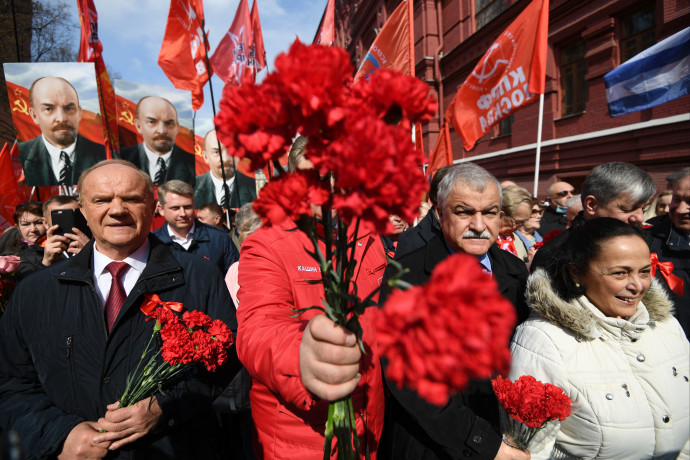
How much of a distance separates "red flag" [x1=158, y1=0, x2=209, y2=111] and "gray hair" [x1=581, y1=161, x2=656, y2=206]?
681 cm

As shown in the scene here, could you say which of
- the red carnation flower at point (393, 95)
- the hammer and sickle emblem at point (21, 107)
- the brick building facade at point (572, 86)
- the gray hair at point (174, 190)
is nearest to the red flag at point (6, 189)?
the hammer and sickle emblem at point (21, 107)

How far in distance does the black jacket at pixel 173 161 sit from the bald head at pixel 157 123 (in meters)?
0.16

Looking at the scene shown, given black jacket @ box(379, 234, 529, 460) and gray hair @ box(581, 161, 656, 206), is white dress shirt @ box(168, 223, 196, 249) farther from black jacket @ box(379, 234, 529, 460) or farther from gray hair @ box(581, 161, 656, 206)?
gray hair @ box(581, 161, 656, 206)

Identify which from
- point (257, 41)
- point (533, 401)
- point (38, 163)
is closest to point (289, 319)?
Answer: point (533, 401)

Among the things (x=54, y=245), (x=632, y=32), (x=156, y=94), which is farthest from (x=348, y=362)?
(x=632, y=32)

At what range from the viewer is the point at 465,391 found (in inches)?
63.6

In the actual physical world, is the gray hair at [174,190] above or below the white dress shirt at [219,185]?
below

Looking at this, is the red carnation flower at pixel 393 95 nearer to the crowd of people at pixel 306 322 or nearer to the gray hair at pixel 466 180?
the crowd of people at pixel 306 322

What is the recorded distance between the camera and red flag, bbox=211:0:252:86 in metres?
8.29

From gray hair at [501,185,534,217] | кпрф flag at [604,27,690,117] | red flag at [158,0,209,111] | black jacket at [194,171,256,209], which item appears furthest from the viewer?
black jacket at [194,171,256,209]

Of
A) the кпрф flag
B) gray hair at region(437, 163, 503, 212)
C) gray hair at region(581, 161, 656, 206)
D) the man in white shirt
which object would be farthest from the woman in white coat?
the кпрф flag

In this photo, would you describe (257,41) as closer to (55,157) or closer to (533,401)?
(55,157)

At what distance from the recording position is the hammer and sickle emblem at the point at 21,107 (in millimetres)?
5551

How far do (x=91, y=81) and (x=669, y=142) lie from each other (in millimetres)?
10358
